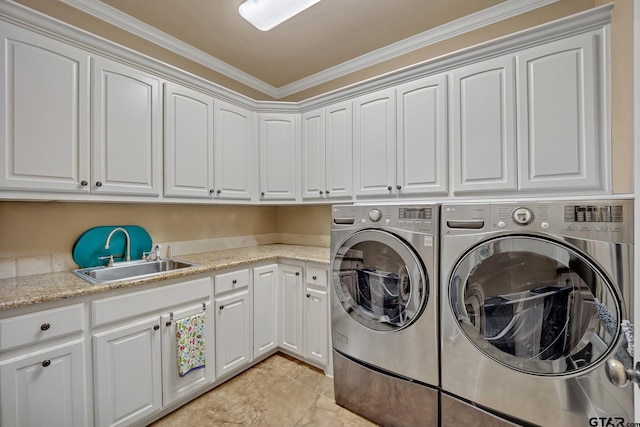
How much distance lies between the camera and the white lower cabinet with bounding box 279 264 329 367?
2209mm

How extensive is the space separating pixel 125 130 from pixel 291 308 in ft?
5.82

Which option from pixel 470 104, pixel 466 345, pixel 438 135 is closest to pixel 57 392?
pixel 466 345

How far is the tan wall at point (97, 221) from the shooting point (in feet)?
5.55

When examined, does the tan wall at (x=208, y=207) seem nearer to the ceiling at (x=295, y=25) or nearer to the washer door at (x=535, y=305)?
the ceiling at (x=295, y=25)

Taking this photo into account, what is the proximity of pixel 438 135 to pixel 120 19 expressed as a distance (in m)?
2.41

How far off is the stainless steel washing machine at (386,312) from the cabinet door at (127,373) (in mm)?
1114

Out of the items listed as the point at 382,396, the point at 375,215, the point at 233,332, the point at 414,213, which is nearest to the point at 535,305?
the point at 414,213

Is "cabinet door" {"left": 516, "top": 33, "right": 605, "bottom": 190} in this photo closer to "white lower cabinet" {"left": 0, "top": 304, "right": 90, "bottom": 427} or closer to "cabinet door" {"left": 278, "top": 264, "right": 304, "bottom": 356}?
"cabinet door" {"left": 278, "top": 264, "right": 304, "bottom": 356}

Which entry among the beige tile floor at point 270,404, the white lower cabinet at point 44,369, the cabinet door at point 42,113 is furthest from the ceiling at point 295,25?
the beige tile floor at point 270,404

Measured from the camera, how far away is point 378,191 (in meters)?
2.18

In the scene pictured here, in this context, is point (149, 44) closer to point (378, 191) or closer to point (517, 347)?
point (378, 191)

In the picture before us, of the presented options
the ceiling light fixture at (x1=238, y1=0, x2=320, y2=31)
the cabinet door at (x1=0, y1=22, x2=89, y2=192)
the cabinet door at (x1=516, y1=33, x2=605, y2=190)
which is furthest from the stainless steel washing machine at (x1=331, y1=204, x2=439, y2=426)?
the cabinet door at (x1=0, y1=22, x2=89, y2=192)

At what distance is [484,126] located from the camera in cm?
174

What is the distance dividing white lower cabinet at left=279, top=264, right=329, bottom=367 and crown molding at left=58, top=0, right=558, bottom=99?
196cm
